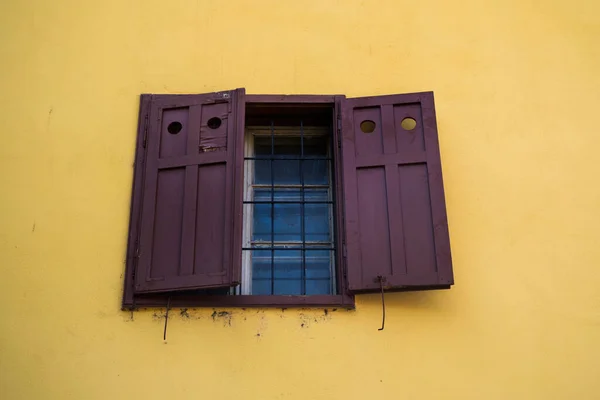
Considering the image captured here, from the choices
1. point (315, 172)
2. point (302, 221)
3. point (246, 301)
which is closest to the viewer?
point (246, 301)

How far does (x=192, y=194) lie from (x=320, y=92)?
106cm

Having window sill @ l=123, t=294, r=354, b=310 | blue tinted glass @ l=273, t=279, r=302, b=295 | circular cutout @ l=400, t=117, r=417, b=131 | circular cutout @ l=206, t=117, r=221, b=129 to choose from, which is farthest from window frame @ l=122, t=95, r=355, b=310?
circular cutout @ l=400, t=117, r=417, b=131

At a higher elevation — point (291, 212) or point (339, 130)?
point (339, 130)

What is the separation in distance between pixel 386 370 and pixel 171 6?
267 centimetres

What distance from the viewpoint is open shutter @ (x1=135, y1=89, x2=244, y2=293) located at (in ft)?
11.6

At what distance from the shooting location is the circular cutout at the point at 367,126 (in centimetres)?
395

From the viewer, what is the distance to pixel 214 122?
388 centimetres

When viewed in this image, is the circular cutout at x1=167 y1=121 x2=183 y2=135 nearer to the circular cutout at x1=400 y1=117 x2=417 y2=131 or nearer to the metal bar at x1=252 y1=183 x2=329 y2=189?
the metal bar at x1=252 y1=183 x2=329 y2=189

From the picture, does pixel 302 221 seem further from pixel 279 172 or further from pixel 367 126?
pixel 367 126

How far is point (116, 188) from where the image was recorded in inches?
152

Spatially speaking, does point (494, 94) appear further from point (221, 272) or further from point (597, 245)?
point (221, 272)

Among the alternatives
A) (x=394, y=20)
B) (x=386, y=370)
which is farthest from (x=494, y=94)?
(x=386, y=370)

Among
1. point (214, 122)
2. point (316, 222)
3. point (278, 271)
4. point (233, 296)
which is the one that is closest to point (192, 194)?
point (214, 122)

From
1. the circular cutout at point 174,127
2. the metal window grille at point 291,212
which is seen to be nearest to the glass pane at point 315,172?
the metal window grille at point 291,212
